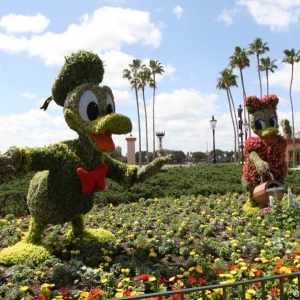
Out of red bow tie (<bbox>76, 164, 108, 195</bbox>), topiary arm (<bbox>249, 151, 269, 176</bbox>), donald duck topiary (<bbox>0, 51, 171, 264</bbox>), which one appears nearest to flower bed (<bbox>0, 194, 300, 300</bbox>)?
donald duck topiary (<bbox>0, 51, 171, 264</bbox>)

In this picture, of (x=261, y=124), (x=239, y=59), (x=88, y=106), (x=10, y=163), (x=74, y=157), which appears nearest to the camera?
(x=10, y=163)

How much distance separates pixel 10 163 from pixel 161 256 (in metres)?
2.12

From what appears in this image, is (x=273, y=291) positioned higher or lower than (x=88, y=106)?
lower

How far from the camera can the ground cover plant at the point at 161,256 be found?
3.93 metres

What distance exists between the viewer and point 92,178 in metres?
4.82

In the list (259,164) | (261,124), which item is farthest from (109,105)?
(261,124)

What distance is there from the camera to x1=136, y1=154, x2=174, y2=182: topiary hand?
199 inches

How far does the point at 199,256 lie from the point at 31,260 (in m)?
1.94

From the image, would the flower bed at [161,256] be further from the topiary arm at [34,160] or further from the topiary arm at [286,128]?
the topiary arm at [286,128]

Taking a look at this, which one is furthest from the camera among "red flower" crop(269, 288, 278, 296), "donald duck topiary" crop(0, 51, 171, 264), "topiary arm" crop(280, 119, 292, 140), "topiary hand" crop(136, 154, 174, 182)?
"topiary arm" crop(280, 119, 292, 140)

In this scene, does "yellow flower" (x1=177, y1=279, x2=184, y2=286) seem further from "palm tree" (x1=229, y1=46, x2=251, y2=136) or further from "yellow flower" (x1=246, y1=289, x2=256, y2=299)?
"palm tree" (x1=229, y1=46, x2=251, y2=136)

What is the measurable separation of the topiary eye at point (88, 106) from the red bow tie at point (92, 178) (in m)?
0.62

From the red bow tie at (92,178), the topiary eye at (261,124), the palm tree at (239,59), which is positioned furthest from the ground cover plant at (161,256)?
the palm tree at (239,59)

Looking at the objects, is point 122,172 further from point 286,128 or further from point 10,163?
point 286,128
